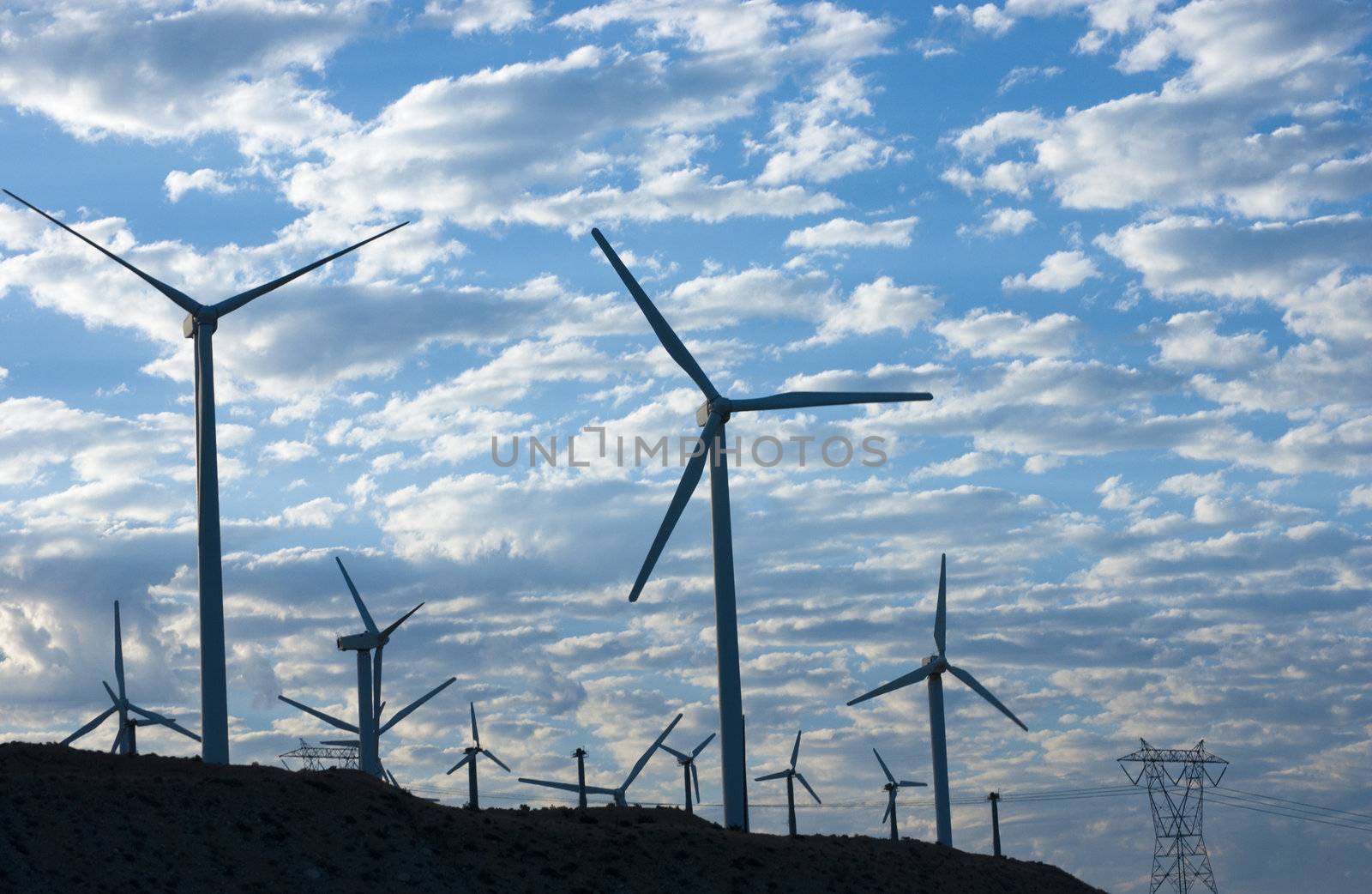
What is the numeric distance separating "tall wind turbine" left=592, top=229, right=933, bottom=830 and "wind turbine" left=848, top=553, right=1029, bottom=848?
76.1 ft

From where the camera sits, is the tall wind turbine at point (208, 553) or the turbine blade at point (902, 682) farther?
the turbine blade at point (902, 682)

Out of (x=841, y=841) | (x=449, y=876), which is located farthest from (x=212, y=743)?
(x=841, y=841)

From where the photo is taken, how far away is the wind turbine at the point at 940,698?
128 m

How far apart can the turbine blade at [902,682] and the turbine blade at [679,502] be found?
112 ft

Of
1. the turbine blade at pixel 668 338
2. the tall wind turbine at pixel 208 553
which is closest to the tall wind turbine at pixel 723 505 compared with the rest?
the turbine blade at pixel 668 338

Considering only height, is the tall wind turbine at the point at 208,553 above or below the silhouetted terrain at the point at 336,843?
above

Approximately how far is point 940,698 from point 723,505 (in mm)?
39975

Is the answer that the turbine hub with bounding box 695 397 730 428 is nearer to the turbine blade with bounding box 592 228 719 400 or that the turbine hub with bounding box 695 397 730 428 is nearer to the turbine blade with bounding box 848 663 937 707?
the turbine blade with bounding box 592 228 719 400

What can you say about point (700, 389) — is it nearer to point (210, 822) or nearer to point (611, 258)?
point (611, 258)

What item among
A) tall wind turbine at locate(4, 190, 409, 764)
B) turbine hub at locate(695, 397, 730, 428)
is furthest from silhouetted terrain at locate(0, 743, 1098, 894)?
turbine hub at locate(695, 397, 730, 428)

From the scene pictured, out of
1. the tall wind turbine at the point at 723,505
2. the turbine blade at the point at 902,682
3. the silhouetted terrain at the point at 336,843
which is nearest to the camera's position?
the silhouetted terrain at the point at 336,843

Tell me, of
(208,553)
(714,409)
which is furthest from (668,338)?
(208,553)

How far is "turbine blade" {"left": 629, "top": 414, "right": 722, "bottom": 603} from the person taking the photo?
95812 millimetres

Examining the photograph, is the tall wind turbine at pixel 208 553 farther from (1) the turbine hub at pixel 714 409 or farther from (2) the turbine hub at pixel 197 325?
(1) the turbine hub at pixel 714 409
